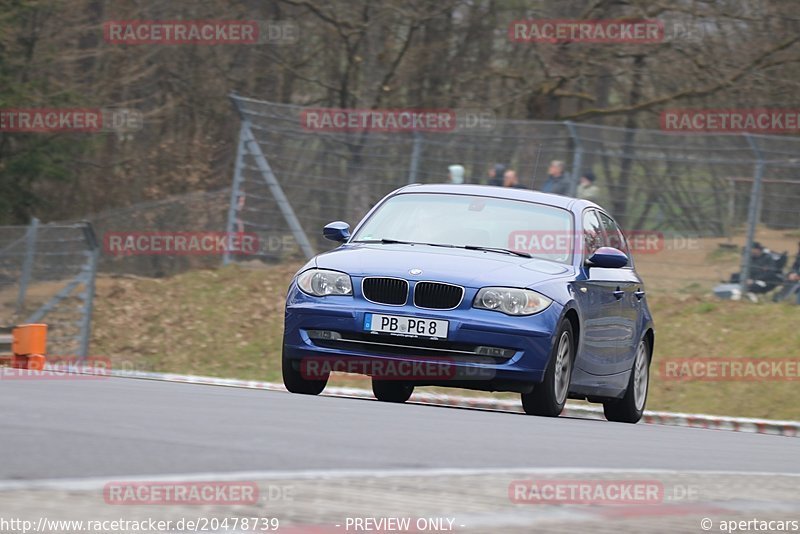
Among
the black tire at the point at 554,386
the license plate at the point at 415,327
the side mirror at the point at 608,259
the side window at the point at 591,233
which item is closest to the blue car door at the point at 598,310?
the side window at the point at 591,233

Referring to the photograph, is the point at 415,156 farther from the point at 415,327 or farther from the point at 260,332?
the point at 415,327

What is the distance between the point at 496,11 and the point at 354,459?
24724 millimetres

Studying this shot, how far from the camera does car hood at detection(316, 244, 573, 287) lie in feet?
33.8

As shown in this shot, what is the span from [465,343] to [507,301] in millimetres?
392

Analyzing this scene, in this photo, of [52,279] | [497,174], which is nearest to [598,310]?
[497,174]

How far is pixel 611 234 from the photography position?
12914 mm

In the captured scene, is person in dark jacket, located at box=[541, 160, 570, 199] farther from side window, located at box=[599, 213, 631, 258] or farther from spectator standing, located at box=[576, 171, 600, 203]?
side window, located at box=[599, 213, 631, 258]

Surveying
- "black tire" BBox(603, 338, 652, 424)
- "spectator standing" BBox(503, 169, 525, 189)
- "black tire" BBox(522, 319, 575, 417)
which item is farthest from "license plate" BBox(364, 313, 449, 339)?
"spectator standing" BBox(503, 169, 525, 189)

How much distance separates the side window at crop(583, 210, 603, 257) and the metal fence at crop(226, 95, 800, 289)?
27.9 ft

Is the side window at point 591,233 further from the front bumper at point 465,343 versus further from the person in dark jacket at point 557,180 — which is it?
the person in dark jacket at point 557,180

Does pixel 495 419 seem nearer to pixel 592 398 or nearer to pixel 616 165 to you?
pixel 592 398

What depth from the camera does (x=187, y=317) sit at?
23516mm

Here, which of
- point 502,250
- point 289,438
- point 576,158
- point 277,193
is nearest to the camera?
point 289,438

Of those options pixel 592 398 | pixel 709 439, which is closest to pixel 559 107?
pixel 592 398
